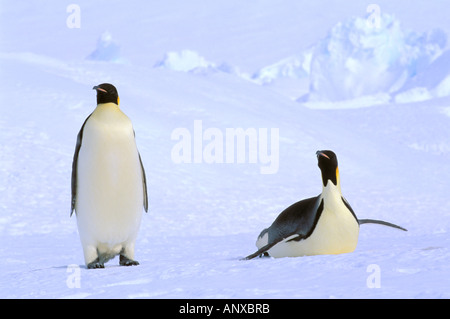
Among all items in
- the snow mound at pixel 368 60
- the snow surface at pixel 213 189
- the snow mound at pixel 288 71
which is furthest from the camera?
the snow mound at pixel 288 71

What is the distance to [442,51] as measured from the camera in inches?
1299

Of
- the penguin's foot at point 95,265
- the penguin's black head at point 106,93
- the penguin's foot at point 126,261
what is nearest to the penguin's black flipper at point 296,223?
the penguin's foot at point 126,261

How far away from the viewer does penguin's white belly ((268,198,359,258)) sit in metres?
3.81

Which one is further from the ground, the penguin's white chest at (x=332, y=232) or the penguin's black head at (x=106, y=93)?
the penguin's black head at (x=106, y=93)

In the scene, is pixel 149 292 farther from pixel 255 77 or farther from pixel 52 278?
pixel 255 77

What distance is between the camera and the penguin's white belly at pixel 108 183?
394cm

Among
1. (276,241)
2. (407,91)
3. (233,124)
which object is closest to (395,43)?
(407,91)

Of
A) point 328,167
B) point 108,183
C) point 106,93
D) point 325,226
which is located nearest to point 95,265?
point 108,183

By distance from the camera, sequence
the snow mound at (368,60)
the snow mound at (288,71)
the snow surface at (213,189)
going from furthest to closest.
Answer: the snow mound at (288,71) → the snow mound at (368,60) → the snow surface at (213,189)

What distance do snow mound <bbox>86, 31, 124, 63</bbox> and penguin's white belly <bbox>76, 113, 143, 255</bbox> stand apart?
32.1m

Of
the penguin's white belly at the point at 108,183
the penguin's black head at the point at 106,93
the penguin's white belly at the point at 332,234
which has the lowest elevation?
the penguin's white belly at the point at 332,234

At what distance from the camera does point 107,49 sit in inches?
1422

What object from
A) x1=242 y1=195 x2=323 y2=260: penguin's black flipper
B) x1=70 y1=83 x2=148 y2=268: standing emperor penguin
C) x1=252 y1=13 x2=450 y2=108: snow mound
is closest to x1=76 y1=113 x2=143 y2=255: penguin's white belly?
x1=70 y1=83 x2=148 y2=268: standing emperor penguin

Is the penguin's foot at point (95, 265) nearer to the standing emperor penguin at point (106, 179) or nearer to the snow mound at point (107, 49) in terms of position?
the standing emperor penguin at point (106, 179)
